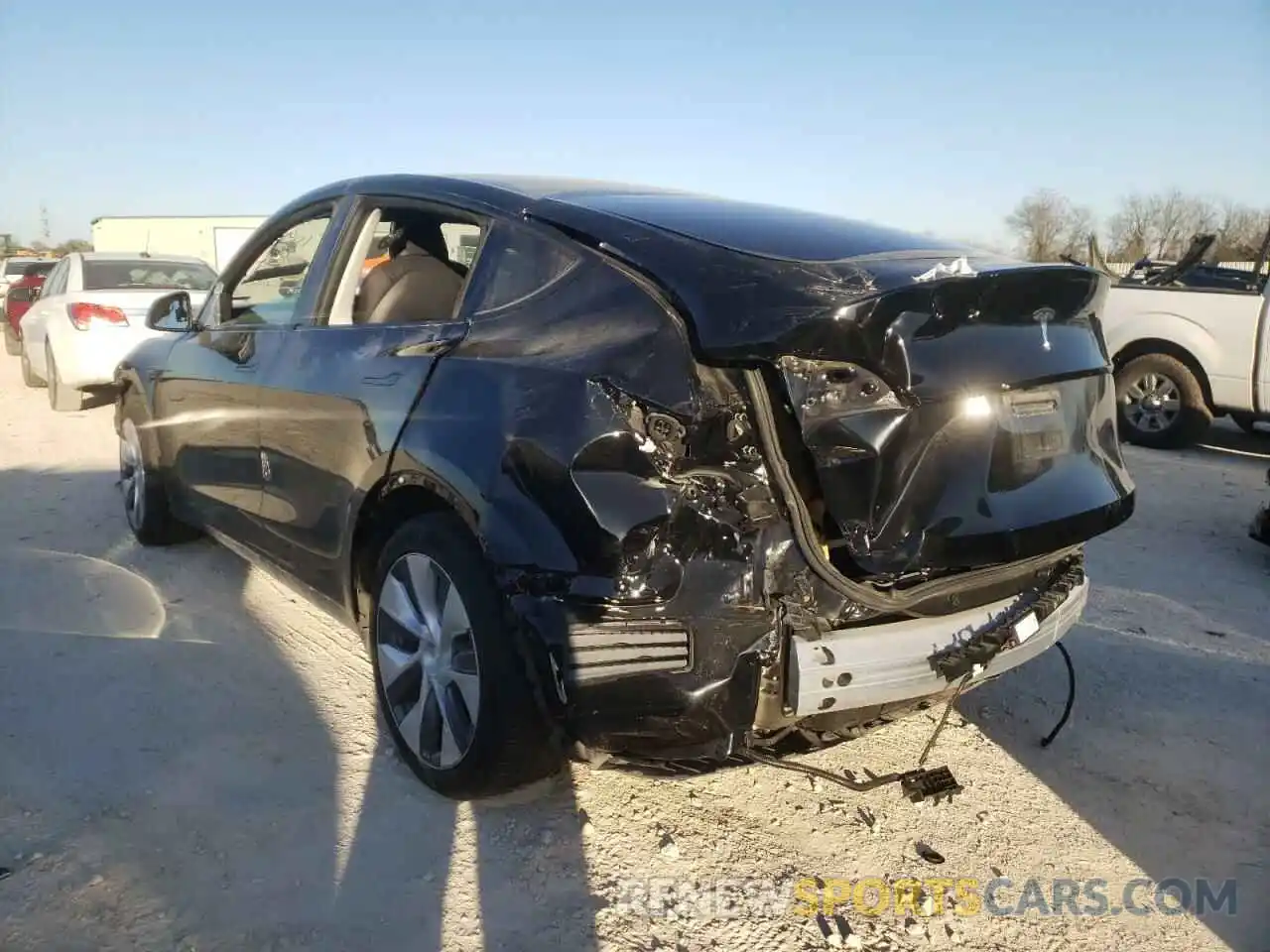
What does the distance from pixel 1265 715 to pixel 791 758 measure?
72.6 inches

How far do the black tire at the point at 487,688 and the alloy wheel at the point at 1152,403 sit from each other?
7.30 meters

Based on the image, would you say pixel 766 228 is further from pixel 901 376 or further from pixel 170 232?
pixel 170 232

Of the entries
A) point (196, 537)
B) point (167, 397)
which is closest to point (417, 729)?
point (167, 397)

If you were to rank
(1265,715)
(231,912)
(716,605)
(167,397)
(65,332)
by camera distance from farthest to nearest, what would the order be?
(65,332) < (167,397) < (1265,715) < (231,912) < (716,605)

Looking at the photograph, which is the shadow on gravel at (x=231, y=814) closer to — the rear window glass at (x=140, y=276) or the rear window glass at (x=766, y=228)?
the rear window glass at (x=766, y=228)

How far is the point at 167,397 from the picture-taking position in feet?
15.0

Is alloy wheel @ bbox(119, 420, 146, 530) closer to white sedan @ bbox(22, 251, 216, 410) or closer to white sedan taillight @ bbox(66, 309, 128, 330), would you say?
white sedan @ bbox(22, 251, 216, 410)

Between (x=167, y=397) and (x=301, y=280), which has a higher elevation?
(x=301, y=280)

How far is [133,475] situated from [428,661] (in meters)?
3.22

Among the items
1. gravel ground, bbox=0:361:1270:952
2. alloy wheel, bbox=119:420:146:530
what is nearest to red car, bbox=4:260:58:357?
alloy wheel, bbox=119:420:146:530

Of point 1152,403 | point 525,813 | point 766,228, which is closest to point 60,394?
point 525,813

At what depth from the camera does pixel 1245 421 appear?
8.70 meters

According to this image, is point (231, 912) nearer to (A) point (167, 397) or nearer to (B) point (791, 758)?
(B) point (791, 758)

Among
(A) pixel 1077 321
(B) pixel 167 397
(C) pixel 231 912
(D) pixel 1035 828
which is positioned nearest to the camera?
(C) pixel 231 912
